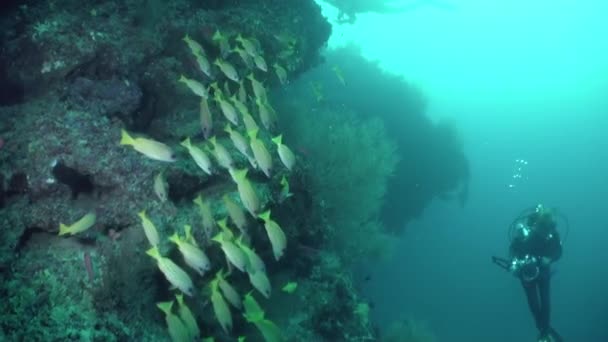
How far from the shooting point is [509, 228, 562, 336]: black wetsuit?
11672 mm

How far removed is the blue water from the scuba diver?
2.28 meters

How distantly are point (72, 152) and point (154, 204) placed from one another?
1.10m

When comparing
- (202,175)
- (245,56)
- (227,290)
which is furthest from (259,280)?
(245,56)

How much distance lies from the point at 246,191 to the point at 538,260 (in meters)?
11.0

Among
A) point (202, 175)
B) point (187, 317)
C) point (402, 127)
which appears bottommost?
point (402, 127)

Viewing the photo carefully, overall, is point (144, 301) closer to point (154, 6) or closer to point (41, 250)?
point (41, 250)

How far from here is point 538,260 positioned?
11.8 meters

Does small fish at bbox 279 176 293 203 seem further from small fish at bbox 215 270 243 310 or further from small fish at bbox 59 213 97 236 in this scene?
small fish at bbox 59 213 97 236

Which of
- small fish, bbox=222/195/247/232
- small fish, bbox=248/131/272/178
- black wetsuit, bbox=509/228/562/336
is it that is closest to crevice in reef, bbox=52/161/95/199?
small fish, bbox=222/195/247/232

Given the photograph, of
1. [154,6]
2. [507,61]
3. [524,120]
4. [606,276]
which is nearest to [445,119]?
[154,6]

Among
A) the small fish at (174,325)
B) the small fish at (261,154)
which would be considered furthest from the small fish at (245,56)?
the small fish at (174,325)

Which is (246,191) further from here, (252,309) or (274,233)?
(252,309)

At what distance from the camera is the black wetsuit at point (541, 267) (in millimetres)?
11672

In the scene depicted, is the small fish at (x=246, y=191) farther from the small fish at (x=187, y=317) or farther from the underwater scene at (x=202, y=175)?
the small fish at (x=187, y=317)
